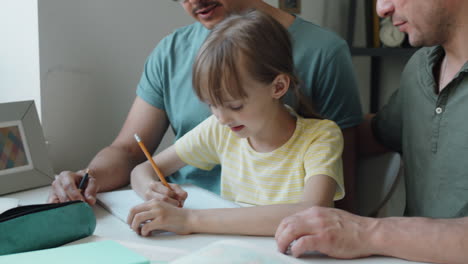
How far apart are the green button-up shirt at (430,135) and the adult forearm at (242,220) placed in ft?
1.36

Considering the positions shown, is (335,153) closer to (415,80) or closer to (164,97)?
(415,80)

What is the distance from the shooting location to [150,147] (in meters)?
1.68

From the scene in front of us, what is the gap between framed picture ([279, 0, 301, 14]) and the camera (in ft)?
8.07

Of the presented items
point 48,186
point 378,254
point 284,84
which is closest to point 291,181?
point 284,84

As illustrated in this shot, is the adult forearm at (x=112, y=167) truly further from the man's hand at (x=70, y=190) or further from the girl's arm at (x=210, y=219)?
the girl's arm at (x=210, y=219)

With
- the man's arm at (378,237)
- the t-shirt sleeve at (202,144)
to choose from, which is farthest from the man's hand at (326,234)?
the t-shirt sleeve at (202,144)

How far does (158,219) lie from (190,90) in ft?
2.17

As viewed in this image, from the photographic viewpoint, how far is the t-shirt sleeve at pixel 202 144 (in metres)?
1.38

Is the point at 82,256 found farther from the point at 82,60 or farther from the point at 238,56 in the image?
the point at 82,60

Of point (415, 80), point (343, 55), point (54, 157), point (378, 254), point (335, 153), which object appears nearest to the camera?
point (378, 254)

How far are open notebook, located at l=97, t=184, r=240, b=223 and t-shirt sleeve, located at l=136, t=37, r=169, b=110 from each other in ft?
1.31

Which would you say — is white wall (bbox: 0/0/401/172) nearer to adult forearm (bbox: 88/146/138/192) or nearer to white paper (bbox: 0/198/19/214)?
adult forearm (bbox: 88/146/138/192)

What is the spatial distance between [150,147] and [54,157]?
1.10 ft

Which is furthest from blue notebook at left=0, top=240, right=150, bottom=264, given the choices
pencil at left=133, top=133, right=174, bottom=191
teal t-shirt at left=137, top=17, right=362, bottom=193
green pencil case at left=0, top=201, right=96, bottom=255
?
teal t-shirt at left=137, top=17, right=362, bottom=193
